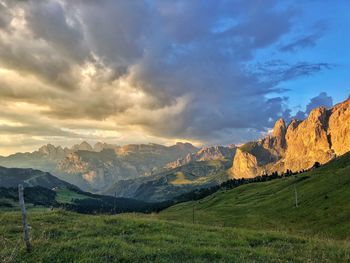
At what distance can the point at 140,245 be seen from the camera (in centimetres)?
2056

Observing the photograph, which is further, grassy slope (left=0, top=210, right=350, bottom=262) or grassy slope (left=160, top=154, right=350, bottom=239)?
grassy slope (left=160, top=154, right=350, bottom=239)

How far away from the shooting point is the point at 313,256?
20.4 metres

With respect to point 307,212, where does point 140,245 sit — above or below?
above

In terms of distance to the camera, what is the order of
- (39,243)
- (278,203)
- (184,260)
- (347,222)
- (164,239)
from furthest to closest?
(278,203), (347,222), (164,239), (39,243), (184,260)

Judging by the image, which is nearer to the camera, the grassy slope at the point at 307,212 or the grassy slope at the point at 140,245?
the grassy slope at the point at 140,245

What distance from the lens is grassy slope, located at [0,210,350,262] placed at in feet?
58.3

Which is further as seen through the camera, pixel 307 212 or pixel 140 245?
pixel 307 212

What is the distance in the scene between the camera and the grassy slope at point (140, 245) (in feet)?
58.3

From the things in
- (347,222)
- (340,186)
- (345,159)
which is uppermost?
(345,159)

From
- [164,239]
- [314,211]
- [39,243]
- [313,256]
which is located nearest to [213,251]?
[164,239]

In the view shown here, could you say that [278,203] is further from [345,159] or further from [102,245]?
Result: [102,245]

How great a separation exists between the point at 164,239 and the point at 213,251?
427 centimetres

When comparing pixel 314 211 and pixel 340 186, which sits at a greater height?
pixel 340 186

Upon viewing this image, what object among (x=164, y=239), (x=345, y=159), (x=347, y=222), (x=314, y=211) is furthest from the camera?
(x=345, y=159)
